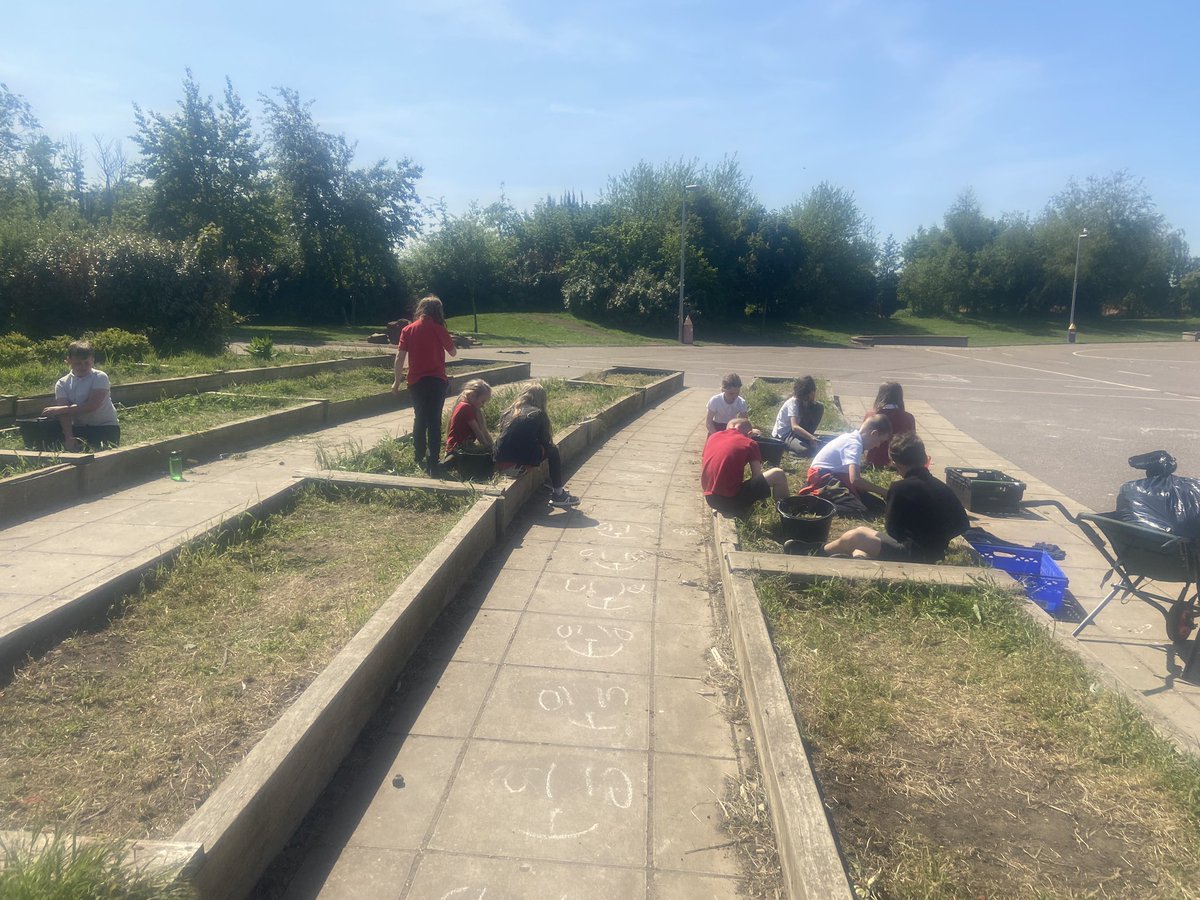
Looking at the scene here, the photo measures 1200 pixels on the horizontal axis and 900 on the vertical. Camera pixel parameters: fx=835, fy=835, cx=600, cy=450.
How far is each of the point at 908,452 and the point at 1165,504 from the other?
1479 millimetres

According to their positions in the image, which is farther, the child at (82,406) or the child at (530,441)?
the child at (82,406)

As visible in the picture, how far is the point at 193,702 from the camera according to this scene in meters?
3.44

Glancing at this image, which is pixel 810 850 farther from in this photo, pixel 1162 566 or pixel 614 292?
pixel 614 292

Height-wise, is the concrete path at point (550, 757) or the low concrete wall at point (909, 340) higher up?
the low concrete wall at point (909, 340)

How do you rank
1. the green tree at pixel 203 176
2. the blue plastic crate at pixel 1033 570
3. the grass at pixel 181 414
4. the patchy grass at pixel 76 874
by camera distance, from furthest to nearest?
the green tree at pixel 203 176 → the grass at pixel 181 414 → the blue plastic crate at pixel 1033 570 → the patchy grass at pixel 76 874

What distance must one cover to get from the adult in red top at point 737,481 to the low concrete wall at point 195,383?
815 centimetres

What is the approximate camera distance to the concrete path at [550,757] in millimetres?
2758

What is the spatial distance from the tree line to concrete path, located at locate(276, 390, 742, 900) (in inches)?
710

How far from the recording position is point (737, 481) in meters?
6.61

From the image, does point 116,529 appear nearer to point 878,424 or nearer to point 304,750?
point 304,750

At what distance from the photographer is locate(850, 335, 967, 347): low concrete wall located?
4334 centimetres

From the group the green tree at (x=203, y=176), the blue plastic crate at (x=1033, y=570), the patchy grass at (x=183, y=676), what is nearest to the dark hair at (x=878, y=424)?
the blue plastic crate at (x=1033, y=570)

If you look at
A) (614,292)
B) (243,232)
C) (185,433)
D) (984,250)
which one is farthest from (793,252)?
(185,433)

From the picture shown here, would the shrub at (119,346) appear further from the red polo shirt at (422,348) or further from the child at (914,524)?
the child at (914,524)
